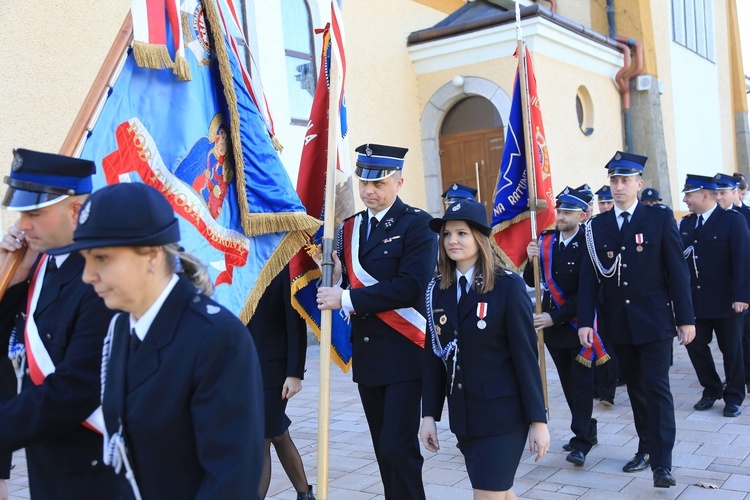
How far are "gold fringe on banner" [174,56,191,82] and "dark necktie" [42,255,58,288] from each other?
1.38 m

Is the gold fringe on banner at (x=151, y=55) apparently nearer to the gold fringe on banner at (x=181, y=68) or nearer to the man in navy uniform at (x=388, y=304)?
the gold fringe on banner at (x=181, y=68)

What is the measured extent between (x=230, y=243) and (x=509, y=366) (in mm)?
1536

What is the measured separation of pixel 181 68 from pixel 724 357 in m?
5.64

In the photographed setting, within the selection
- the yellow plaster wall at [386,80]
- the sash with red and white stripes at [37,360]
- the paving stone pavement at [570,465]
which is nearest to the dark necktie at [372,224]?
the paving stone pavement at [570,465]

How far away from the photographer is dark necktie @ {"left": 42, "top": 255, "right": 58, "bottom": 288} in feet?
8.58

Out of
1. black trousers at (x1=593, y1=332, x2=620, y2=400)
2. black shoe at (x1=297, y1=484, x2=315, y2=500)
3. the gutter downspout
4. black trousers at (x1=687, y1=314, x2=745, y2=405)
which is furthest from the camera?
the gutter downspout

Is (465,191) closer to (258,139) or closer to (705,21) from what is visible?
(258,139)

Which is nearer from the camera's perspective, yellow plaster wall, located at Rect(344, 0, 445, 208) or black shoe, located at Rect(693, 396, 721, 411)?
black shoe, located at Rect(693, 396, 721, 411)

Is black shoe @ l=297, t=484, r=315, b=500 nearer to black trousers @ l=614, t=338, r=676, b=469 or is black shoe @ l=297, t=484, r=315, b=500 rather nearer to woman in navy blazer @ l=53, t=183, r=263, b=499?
black trousers @ l=614, t=338, r=676, b=469

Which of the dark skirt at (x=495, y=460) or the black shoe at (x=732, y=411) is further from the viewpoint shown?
the black shoe at (x=732, y=411)

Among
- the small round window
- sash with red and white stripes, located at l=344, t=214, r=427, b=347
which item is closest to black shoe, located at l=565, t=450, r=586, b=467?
sash with red and white stripes, located at l=344, t=214, r=427, b=347

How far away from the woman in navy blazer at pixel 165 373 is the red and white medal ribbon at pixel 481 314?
5.38 ft

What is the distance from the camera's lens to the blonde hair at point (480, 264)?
3516mm

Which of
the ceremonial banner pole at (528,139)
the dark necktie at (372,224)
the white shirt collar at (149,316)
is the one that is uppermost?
the ceremonial banner pole at (528,139)
